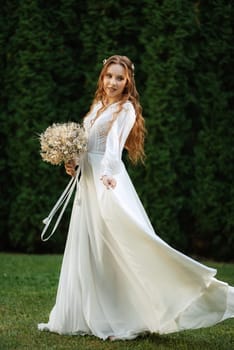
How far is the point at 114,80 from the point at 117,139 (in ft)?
1.53

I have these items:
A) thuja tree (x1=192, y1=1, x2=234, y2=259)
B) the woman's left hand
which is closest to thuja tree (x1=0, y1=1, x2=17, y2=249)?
thuja tree (x1=192, y1=1, x2=234, y2=259)

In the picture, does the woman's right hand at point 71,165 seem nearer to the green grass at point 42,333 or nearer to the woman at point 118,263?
the woman at point 118,263

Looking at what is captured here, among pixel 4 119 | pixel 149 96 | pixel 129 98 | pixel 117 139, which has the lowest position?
pixel 4 119

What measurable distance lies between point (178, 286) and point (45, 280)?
2838 millimetres

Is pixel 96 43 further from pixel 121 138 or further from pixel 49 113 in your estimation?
pixel 121 138

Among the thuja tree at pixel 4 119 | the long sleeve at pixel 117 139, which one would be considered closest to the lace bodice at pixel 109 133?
the long sleeve at pixel 117 139

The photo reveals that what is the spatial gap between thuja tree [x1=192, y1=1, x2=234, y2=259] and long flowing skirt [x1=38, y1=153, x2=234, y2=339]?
12.6 feet

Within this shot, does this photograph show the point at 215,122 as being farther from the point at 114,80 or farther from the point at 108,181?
the point at 108,181

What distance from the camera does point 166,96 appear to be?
30.6 ft

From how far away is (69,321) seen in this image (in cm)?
570

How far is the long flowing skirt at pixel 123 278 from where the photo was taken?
5398 mm

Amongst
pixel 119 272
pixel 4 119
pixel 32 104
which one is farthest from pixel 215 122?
pixel 119 272

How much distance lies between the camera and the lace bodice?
549cm

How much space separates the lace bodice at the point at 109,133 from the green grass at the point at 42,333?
1.12 metres
